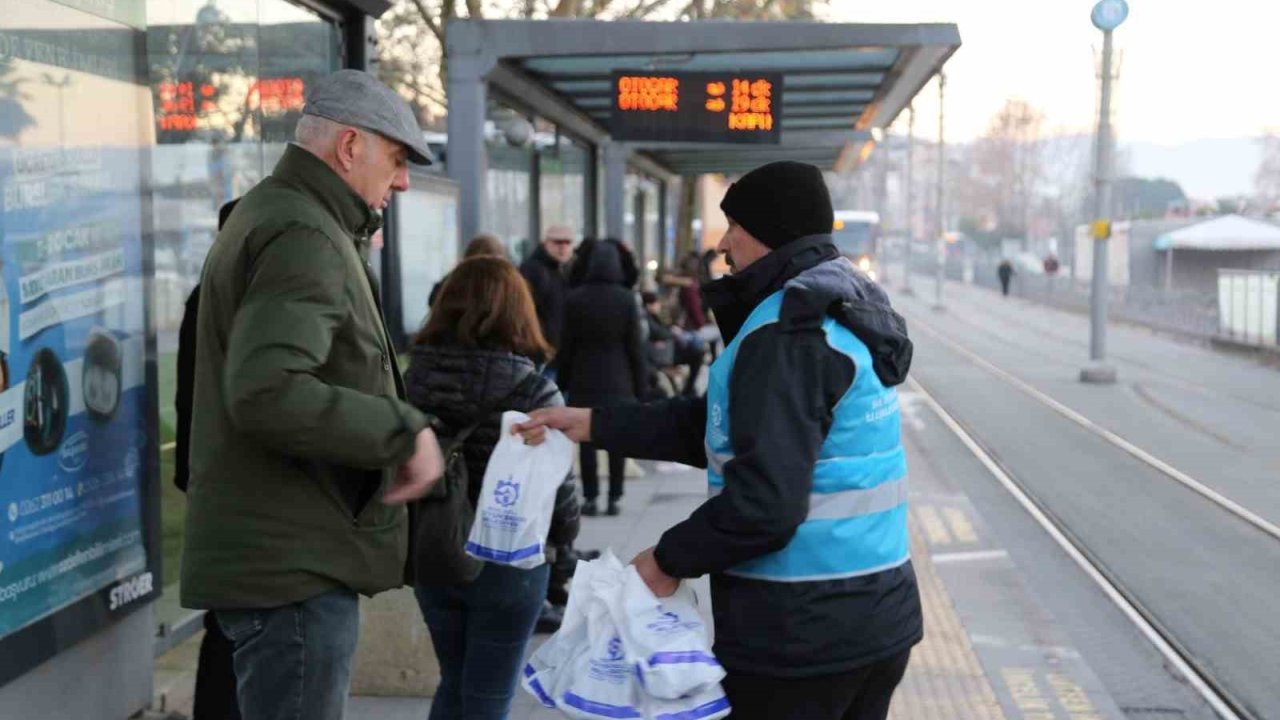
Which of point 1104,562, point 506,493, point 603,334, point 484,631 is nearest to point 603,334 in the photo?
point 603,334

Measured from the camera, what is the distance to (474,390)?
4.08m

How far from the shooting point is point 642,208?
2928 cm

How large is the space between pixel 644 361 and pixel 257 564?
6.63 metres

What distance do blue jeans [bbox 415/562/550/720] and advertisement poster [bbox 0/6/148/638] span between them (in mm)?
1047

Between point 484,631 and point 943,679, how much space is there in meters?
2.70

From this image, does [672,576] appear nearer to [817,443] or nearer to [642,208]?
[817,443]

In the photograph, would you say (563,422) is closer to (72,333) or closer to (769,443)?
(769,443)

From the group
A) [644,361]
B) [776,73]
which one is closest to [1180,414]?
[776,73]

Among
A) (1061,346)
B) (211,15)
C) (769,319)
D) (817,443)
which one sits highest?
(211,15)

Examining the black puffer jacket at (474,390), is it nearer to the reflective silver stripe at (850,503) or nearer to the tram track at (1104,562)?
the reflective silver stripe at (850,503)

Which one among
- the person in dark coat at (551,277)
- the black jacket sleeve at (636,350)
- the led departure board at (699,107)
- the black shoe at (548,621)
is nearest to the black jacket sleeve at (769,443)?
the black shoe at (548,621)

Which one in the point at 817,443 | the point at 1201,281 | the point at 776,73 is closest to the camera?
the point at 817,443

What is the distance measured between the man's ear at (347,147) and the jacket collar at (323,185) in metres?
0.03

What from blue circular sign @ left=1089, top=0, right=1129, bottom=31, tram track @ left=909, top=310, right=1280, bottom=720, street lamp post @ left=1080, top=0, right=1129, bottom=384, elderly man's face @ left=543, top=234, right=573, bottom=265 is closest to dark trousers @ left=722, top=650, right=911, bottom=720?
tram track @ left=909, top=310, right=1280, bottom=720
